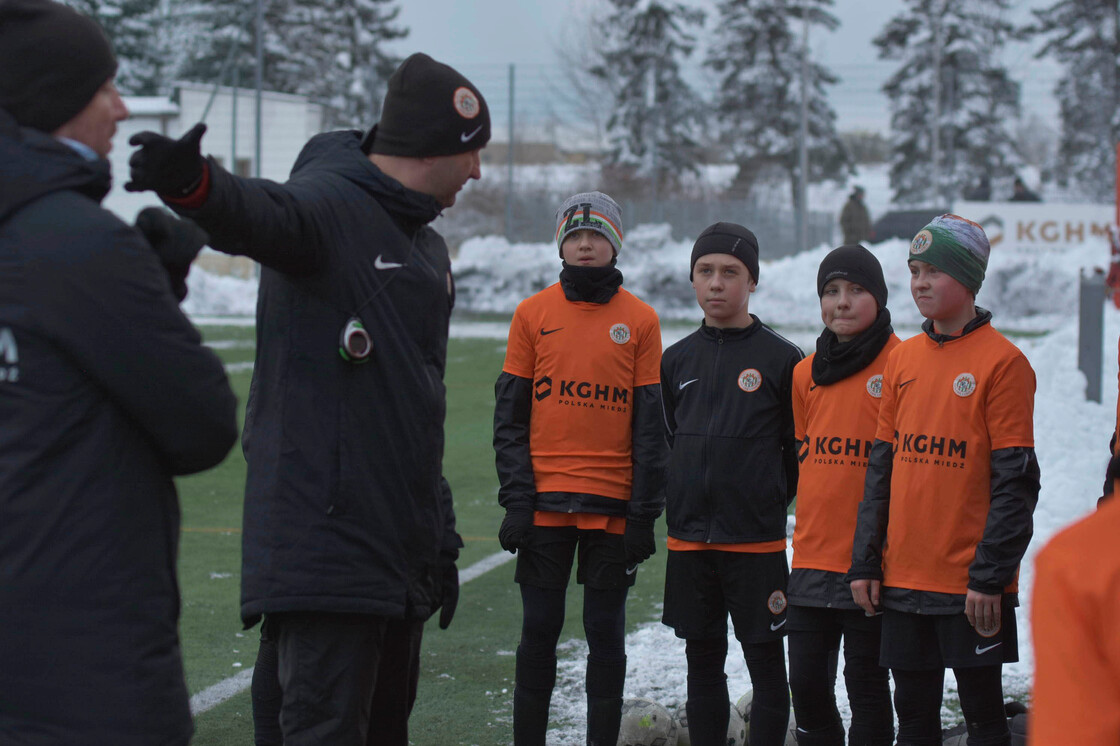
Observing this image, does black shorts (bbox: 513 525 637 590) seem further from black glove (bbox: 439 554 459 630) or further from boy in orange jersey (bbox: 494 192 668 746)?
black glove (bbox: 439 554 459 630)

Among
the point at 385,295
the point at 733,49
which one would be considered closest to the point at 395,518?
the point at 385,295

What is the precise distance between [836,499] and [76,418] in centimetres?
259

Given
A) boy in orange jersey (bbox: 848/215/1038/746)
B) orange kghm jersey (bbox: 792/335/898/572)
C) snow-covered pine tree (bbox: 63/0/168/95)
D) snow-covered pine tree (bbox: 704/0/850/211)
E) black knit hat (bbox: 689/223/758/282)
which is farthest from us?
snow-covered pine tree (bbox: 704/0/850/211)

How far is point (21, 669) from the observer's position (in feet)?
6.54

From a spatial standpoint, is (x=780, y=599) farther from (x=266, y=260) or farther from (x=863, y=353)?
(x=266, y=260)

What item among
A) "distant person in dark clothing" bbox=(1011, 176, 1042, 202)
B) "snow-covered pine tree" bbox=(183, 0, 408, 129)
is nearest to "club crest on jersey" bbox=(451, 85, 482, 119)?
"distant person in dark clothing" bbox=(1011, 176, 1042, 202)

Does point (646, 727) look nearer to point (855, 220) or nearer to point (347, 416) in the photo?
point (347, 416)

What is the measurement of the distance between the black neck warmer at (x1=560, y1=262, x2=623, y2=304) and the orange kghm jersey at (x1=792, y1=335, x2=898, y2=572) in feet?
2.74

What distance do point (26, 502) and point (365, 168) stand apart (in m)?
1.17

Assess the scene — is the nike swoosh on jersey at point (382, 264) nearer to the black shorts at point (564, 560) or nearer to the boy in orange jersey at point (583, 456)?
the boy in orange jersey at point (583, 456)

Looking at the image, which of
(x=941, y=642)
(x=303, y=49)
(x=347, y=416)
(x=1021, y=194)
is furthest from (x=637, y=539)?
(x=303, y=49)

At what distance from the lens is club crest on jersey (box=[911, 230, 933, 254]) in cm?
374

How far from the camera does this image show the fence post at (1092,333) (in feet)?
34.3

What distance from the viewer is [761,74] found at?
49.2m
